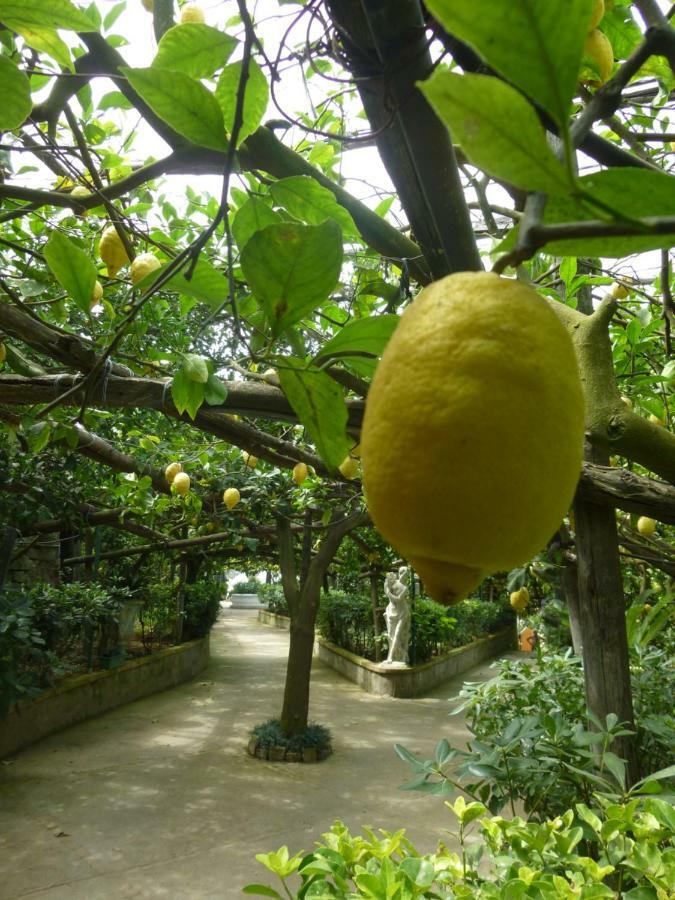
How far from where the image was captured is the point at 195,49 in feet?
2.32

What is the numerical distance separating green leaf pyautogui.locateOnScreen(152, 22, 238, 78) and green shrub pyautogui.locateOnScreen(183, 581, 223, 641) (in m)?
10.9

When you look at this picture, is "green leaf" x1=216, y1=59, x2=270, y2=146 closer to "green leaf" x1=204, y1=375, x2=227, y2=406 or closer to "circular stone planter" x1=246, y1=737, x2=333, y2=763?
"green leaf" x1=204, y1=375, x2=227, y2=406

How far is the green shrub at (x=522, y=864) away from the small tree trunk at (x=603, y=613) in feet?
1.03

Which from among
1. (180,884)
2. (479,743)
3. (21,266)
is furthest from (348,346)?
(180,884)

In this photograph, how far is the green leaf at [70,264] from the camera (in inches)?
31.2

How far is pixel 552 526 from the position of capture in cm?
36

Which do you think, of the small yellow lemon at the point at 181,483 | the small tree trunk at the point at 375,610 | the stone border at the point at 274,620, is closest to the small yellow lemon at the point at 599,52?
the small yellow lemon at the point at 181,483

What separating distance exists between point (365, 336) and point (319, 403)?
0.36 ft

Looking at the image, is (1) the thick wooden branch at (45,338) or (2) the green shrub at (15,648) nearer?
(1) the thick wooden branch at (45,338)

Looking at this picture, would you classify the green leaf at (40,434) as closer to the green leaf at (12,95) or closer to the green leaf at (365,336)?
the green leaf at (12,95)

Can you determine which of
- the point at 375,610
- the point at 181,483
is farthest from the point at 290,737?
the point at 375,610

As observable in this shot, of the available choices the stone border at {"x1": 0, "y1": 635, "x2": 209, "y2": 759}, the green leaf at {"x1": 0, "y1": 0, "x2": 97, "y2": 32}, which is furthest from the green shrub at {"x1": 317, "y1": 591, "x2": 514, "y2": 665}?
the green leaf at {"x1": 0, "y1": 0, "x2": 97, "y2": 32}

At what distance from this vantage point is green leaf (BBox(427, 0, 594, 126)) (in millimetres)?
292

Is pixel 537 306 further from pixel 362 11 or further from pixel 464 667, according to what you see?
pixel 464 667
